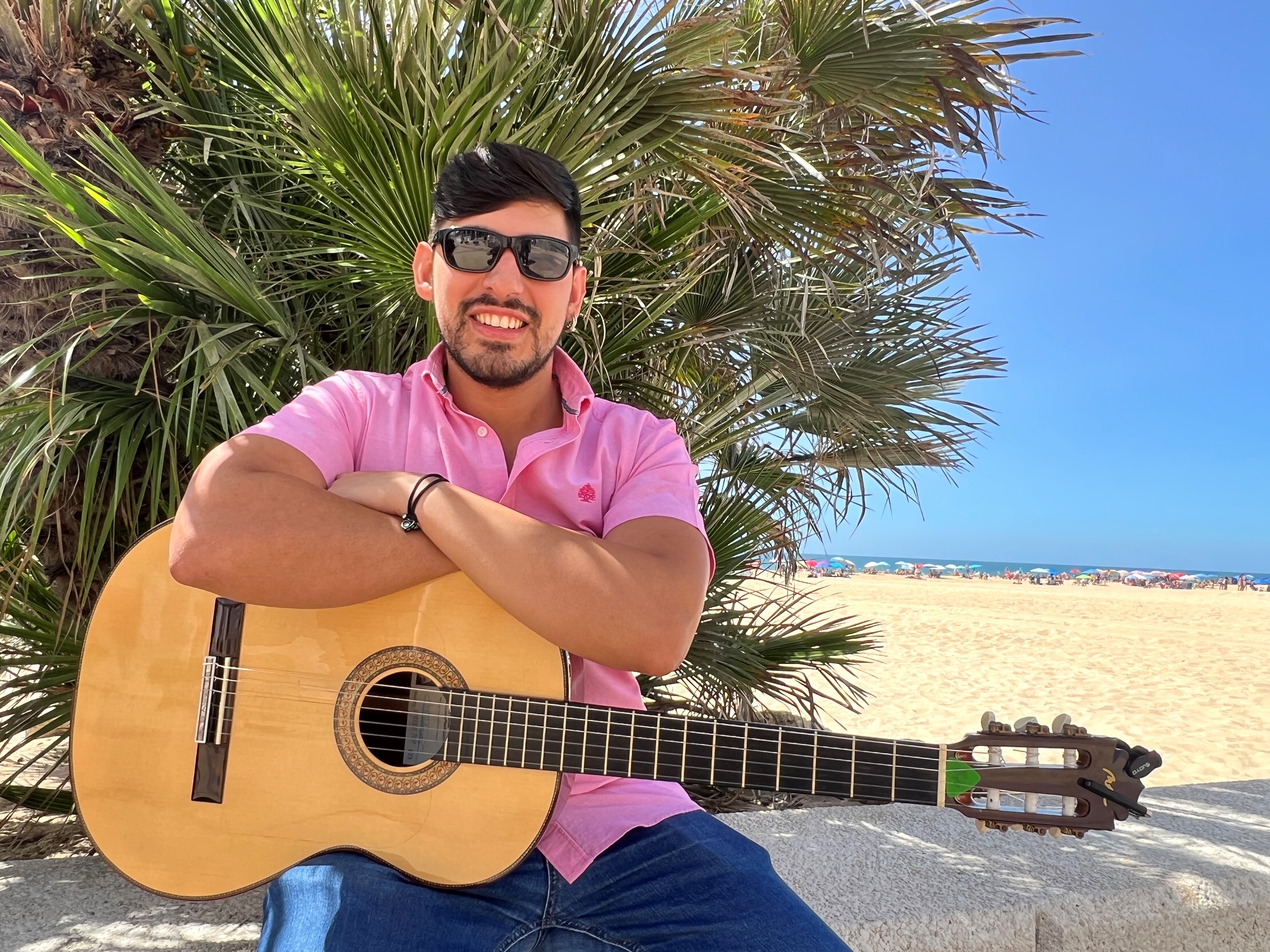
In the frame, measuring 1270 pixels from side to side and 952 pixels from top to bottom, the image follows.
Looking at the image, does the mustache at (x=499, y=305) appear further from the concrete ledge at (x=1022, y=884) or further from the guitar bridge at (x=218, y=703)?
the concrete ledge at (x=1022, y=884)

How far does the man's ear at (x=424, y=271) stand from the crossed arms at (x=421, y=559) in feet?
2.11

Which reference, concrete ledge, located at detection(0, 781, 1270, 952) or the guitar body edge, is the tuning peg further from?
the guitar body edge

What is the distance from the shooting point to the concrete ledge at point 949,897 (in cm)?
206

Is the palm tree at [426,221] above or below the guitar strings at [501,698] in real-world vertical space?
above

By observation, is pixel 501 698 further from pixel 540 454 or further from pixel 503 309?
pixel 503 309

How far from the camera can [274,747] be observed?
1.56 m

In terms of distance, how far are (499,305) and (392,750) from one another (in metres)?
0.93

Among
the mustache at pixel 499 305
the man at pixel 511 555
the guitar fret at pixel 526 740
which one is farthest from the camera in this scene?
the mustache at pixel 499 305

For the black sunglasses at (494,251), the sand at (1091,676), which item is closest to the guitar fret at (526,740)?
the black sunglasses at (494,251)

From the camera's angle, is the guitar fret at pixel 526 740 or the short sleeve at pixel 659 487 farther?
the short sleeve at pixel 659 487

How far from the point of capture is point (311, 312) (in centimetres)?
323

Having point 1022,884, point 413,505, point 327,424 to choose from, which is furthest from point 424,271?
point 1022,884

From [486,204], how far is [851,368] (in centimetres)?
327

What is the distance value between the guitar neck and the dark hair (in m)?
1.05
